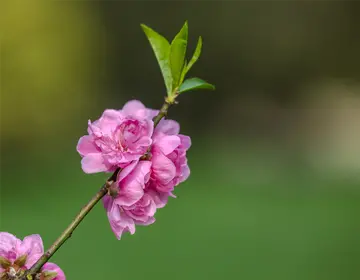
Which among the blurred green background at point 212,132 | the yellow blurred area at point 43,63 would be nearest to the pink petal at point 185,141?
the blurred green background at point 212,132

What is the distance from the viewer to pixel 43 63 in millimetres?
7328

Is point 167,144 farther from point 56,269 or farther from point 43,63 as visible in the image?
point 43,63

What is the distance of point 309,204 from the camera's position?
21.7 feet

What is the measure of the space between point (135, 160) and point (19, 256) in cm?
13

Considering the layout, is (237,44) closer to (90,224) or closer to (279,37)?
(279,37)

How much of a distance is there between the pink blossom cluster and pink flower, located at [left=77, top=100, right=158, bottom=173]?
0.08 metres

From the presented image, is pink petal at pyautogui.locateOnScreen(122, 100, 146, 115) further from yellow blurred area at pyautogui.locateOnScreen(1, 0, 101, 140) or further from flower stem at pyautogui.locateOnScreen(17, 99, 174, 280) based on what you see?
yellow blurred area at pyautogui.locateOnScreen(1, 0, 101, 140)

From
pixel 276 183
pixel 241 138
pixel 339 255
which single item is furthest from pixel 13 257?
pixel 241 138

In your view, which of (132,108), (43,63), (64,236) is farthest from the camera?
(43,63)

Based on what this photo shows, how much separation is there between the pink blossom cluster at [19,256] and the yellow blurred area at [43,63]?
21.8 ft

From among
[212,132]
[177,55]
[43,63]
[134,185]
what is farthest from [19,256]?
[212,132]

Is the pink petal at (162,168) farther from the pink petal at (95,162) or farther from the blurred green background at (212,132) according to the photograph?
the blurred green background at (212,132)

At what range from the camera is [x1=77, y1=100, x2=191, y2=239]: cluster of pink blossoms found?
2.06 feet

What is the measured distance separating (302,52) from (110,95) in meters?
2.41
